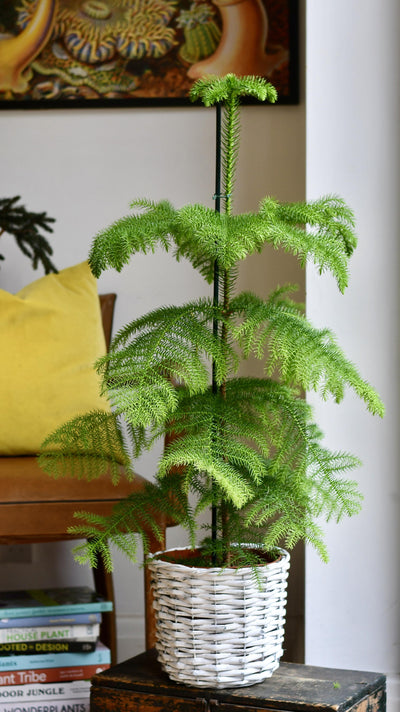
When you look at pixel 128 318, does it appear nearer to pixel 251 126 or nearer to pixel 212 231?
pixel 251 126

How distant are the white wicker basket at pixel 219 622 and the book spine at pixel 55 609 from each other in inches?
21.0

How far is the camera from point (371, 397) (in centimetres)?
119

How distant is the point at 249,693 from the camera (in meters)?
1.19

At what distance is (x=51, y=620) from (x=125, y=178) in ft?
4.30

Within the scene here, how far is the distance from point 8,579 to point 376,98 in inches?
65.4

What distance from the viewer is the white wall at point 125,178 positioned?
237 cm

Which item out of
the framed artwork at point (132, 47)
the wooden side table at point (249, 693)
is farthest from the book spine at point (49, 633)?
the framed artwork at point (132, 47)

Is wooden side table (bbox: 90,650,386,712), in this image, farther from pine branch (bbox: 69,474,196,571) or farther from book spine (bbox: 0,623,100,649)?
book spine (bbox: 0,623,100,649)

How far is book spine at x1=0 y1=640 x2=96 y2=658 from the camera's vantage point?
1.67 metres

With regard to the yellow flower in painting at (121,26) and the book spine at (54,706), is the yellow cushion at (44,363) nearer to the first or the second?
the book spine at (54,706)

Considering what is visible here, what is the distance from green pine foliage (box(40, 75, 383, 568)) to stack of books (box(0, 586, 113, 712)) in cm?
49

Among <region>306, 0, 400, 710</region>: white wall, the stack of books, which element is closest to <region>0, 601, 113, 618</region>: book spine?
the stack of books

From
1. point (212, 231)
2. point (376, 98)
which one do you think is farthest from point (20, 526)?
point (376, 98)

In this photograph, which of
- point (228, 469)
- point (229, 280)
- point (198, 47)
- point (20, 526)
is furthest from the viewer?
point (198, 47)
